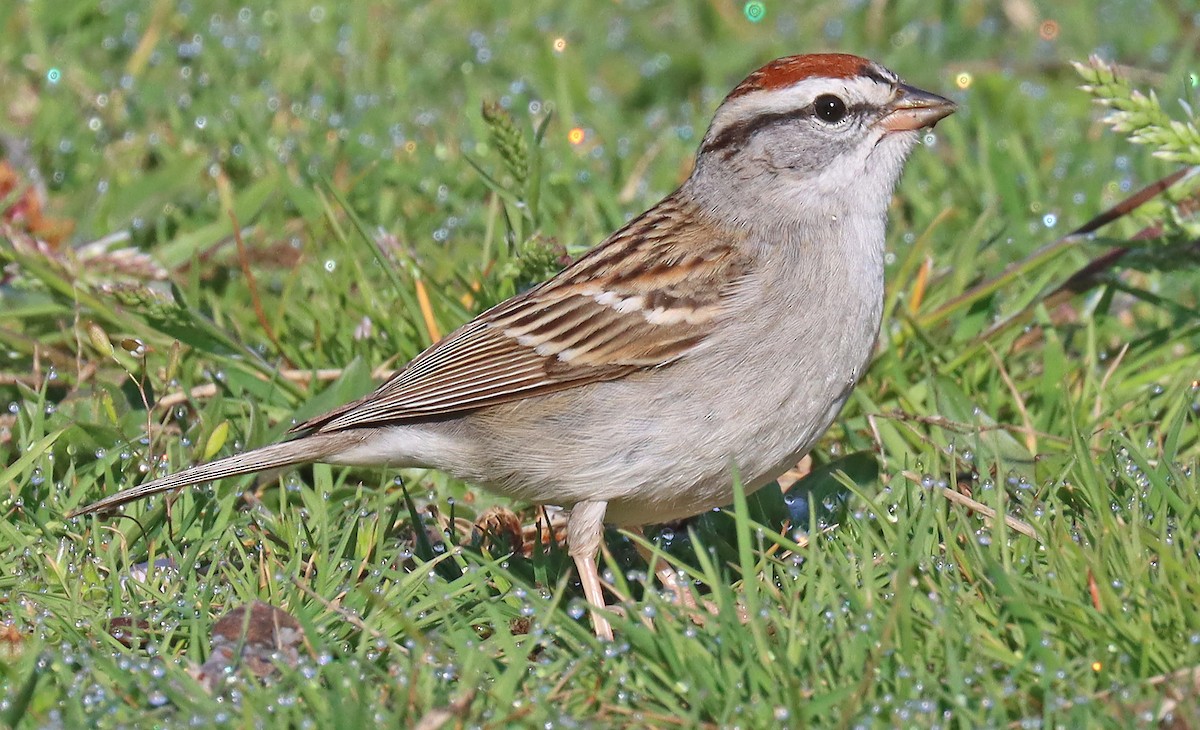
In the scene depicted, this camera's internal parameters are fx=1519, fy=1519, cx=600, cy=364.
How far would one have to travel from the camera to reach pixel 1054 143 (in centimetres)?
706

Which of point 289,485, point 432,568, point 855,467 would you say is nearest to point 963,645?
point 855,467

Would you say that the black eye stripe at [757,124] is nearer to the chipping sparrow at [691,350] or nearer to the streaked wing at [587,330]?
the chipping sparrow at [691,350]

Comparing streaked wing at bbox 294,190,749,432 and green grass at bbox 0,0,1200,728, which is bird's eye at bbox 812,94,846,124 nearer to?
streaked wing at bbox 294,190,749,432

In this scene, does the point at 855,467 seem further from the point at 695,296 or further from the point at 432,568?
the point at 432,568

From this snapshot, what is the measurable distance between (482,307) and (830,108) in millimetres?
1603

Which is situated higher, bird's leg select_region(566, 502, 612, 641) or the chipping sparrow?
the chipping sparrow

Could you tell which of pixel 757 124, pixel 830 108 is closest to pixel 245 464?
pixel 757 124

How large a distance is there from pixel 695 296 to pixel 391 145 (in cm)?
286

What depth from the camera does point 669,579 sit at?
13.6ft

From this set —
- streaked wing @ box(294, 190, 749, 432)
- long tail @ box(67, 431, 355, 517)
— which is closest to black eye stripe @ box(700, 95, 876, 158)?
streaked wing @ box(294, 190, 749, 432)

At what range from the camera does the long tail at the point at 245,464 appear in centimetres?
423

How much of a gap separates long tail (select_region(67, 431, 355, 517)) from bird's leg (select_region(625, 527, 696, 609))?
36.8 inches

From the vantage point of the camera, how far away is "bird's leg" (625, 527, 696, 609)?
12.5 feet

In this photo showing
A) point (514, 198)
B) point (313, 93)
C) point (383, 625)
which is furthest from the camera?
point (313, 93)
